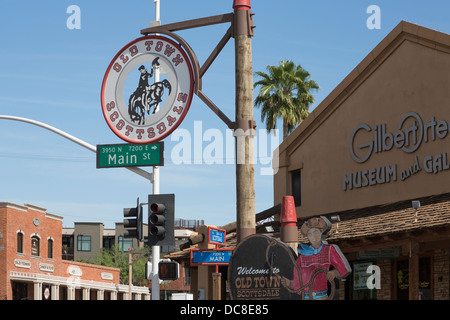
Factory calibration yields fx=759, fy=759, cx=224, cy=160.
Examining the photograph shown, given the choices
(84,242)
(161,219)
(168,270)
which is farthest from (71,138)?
(84,242)

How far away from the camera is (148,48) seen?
62.4ft

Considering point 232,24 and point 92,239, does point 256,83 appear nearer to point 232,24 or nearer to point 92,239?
point 232,24

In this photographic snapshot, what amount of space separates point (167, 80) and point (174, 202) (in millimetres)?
3090

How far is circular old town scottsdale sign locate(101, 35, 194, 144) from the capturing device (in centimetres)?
1858

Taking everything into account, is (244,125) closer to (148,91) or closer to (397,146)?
(148,91)

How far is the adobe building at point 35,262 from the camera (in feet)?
200

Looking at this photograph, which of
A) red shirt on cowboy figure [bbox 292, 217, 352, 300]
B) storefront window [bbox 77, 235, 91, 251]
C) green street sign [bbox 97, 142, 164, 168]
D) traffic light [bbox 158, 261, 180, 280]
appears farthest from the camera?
storefront window [bbox 77, 235, 91, 251]

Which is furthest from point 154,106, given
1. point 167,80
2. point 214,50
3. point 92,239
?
point 92,239

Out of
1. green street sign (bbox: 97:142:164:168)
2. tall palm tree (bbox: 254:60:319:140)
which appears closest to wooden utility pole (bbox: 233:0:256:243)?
green street sign (bbox: 97:142:164:168)

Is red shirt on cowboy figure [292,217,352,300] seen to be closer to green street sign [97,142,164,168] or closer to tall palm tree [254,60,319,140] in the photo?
green street sign [97,142,164,168]

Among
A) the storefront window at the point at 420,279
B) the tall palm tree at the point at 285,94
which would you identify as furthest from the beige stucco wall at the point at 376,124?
the tall palm tree at the point at 285,94

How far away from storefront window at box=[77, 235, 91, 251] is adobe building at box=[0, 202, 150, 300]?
34307 millimetres

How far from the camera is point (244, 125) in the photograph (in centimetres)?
1645

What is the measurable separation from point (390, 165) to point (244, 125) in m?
11.4
